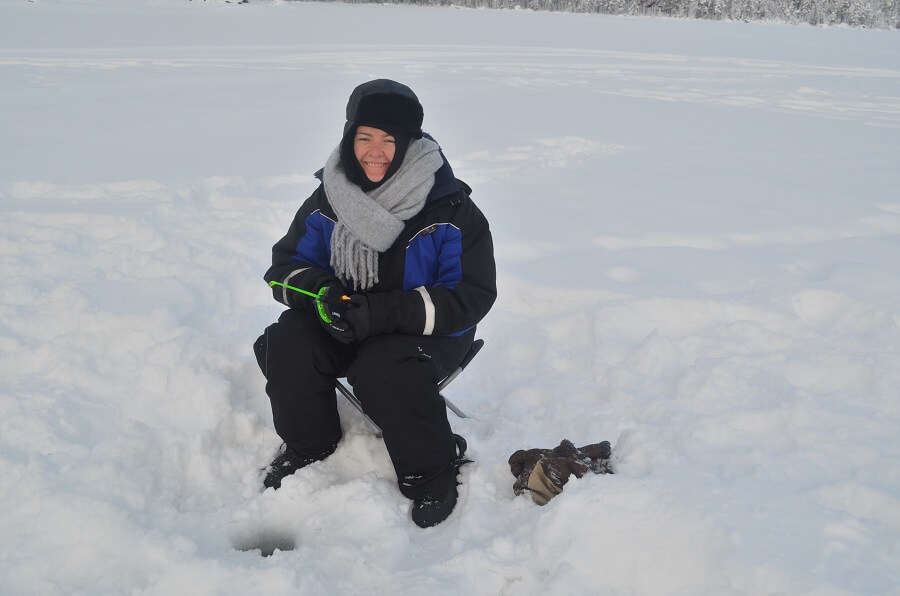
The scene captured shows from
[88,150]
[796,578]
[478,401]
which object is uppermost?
[88,150]

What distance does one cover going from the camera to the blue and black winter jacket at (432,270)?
2.32 meters

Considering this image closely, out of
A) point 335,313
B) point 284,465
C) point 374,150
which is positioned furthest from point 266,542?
point 374,150

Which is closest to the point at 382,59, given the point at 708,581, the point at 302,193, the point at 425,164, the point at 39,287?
the point at 302,193

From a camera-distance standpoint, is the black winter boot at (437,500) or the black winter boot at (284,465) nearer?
the black winter boot at (437,500)

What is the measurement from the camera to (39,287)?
→ 3.51 m

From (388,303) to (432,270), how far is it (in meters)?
0.28

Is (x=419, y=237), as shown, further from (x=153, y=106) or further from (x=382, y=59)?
(x=382, y=59)

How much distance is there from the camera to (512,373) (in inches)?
128

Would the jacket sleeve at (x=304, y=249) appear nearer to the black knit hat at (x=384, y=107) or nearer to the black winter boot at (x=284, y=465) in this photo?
the black knit hat at (x=384, y=107)

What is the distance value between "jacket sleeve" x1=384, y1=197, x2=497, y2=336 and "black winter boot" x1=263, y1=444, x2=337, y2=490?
601 millimetres

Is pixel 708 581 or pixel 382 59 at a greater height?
pixel 382 59

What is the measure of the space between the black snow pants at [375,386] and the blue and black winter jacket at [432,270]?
80mm

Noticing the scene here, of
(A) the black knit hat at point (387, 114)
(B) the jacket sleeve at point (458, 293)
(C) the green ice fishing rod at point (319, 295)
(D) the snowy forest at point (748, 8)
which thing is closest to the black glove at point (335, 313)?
(C) the green ice fishing rod at point (319, 295)

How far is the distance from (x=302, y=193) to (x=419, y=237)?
3352 millimetres
